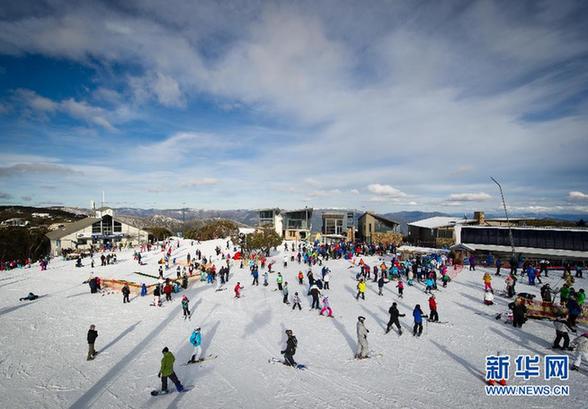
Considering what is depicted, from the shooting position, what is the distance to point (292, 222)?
59094mm

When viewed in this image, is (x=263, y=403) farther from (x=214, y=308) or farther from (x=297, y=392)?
(x=214, y=308)

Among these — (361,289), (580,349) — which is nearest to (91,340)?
(361,289)

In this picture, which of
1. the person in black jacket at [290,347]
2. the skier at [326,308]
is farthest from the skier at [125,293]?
the person in black jacket at [290,347]

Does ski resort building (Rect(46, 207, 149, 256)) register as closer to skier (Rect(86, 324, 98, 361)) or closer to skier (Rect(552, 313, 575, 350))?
skier (Rect(86, 324, 98, 361))

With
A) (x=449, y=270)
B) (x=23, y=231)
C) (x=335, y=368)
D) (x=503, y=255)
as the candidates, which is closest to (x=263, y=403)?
(x=335, y=368)

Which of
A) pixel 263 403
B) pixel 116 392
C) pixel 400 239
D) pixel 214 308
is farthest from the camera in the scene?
pixel 400 239

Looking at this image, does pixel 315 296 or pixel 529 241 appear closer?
pixel 315 296

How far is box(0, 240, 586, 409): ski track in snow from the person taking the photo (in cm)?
832

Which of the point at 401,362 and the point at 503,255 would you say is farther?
the point at 503,255

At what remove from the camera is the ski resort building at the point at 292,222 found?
58250 mm

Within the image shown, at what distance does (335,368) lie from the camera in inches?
388

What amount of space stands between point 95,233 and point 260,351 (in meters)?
54.1

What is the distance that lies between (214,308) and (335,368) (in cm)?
966

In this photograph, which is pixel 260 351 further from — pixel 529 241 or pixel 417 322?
pixel 529 241
